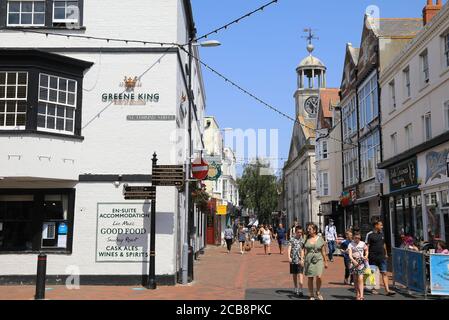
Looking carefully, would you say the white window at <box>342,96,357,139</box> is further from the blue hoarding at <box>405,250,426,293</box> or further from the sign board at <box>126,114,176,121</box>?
the blue hoarding at <box>405,250,426,293</box>

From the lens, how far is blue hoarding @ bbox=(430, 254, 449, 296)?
39.4 ft

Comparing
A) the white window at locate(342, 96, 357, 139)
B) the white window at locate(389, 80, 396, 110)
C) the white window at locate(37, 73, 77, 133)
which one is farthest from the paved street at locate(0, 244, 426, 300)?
the white window at locate(342, 96, 357, 139)

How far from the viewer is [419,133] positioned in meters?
22.6

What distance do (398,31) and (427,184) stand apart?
42.7 ft

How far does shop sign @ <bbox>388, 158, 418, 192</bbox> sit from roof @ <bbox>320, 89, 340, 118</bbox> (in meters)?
21.4

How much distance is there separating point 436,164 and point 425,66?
4.52 metres

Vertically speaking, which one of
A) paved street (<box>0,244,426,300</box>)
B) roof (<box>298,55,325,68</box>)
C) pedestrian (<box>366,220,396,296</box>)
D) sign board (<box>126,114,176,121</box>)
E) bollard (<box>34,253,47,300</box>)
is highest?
roof (<box>298,55,325,68</box>)

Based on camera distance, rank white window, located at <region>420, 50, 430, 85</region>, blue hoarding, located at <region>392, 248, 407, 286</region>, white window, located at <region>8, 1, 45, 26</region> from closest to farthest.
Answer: blue hoarding, located at <region>392, 248, 407, 286</region>
white window, located at <region>8, 1, 45, 26</region>
white window, located at <region>420, 50, 430, 85</region>

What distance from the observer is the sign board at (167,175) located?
14.3 metres

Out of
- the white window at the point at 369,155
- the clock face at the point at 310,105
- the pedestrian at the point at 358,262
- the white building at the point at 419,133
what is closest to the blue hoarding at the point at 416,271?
the pedestrian at the point at 358,262

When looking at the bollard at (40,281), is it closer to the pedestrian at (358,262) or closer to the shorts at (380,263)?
the pedestrian at (358,262)

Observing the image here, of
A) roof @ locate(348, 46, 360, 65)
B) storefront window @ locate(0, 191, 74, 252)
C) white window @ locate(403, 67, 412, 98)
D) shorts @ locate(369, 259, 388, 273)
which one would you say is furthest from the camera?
roof @ locate(348, 46, 360, 65)

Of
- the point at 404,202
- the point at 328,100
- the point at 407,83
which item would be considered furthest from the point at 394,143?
the point at 328,100
